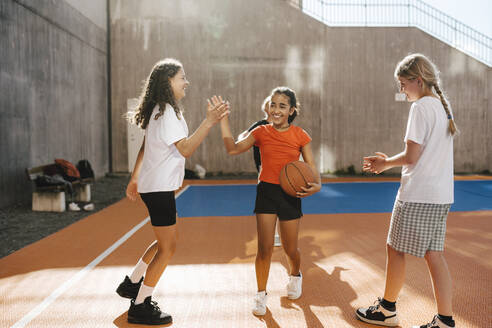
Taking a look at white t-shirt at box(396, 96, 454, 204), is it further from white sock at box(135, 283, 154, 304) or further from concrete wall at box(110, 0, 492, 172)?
concrete wall at box(110, 0, 492, 172)

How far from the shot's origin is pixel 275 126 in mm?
2949

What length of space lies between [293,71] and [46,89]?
26.1 feet

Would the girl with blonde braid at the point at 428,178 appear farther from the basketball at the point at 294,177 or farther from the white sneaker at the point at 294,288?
the white sneaker at the point at 294,288

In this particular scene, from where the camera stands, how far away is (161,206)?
2555mm

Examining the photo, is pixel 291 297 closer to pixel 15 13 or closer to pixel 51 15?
pixel 15 13

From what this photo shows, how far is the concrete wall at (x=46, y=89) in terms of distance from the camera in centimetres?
756

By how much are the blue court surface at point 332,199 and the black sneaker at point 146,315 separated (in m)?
4.03

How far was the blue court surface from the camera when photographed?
7.20 meters

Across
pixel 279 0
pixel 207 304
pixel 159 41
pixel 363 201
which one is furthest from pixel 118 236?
pixel 279 0

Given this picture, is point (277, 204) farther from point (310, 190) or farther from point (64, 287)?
point (64, 287)

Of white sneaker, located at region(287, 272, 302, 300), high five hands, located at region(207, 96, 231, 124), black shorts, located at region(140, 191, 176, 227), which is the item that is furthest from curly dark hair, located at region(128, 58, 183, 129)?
white sneaker, located at region(287, 272, 302, 300)

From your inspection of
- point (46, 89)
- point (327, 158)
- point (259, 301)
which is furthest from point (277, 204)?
point (327, 158)

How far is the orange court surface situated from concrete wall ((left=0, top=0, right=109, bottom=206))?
3080 millimetres

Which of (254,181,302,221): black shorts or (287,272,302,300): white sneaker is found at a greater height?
(254,181,302,221): black shorts
